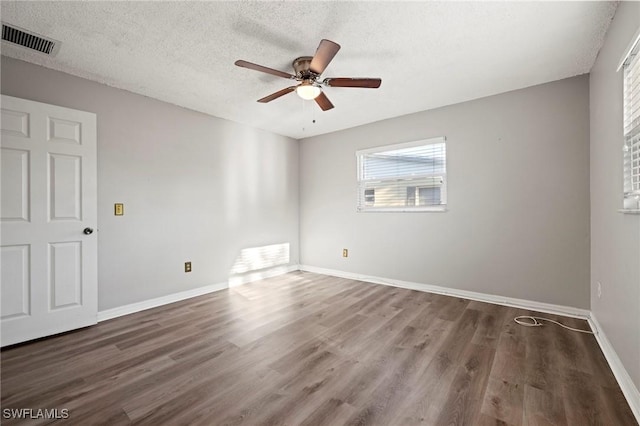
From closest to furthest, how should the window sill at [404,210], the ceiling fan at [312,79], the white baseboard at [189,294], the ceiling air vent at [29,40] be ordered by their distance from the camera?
the ceiling air vent at [29,40], the ceiling fan at [312,79], the white baseboard at [189,294], the window sill at [404,210]

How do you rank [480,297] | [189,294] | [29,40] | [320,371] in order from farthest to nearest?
[189,294] < [480,297] < [29,40] < [320,371]

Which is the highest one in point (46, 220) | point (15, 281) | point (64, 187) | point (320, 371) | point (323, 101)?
point (323, 101)

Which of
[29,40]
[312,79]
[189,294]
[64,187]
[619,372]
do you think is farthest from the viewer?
[189,294]

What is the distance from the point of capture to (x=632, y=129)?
1677mm

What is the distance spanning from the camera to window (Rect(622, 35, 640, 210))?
63.6 inches

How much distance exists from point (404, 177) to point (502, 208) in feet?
4.23

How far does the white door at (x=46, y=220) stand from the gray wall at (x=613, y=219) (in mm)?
4224

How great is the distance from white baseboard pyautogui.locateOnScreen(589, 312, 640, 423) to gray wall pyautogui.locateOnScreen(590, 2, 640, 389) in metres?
0.05

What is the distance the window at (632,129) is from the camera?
1614 mm

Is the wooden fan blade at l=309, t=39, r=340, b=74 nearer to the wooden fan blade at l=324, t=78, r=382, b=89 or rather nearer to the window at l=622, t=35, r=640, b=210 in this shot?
the wooden fan blade at l=324, t=78, r=382, b=89

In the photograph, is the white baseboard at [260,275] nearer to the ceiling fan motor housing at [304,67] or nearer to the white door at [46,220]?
the white door at [46,220]

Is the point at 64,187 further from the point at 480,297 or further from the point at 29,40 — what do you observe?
the point at 480,297

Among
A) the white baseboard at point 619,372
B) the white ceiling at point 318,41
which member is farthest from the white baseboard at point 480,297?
the white ceiling at point 318,41

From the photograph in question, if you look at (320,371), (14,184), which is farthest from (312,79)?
(14,184)
